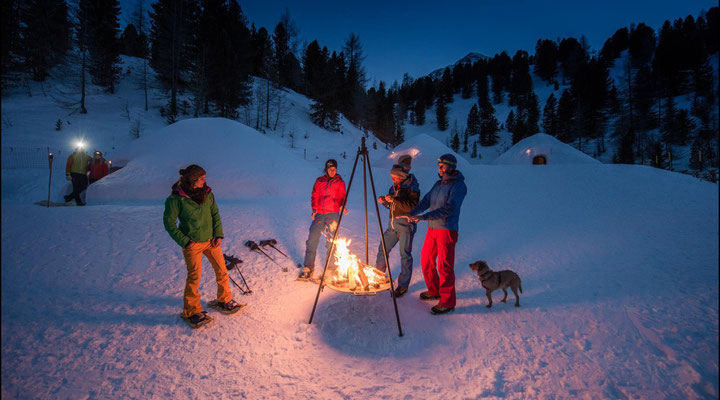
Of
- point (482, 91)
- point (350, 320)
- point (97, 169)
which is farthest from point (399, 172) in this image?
point (482, 91)

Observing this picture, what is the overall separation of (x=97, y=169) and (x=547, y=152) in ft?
75.5

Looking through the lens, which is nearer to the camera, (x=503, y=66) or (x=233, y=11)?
(x=233, y=11)

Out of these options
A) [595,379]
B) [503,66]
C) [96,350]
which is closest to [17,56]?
[96,350]

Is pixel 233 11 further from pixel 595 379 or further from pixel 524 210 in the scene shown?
pixel 595 379

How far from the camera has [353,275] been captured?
142 inches

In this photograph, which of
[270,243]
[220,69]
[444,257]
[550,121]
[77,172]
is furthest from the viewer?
[550,121]

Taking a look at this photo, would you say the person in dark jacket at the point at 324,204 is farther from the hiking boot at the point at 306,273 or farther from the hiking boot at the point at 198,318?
the hiking boot at the point at 198,318

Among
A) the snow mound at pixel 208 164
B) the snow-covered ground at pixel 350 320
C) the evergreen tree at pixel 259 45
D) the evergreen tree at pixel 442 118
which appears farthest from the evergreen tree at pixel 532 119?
the snow mound at pixel 208 164

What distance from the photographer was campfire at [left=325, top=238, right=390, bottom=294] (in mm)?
3396

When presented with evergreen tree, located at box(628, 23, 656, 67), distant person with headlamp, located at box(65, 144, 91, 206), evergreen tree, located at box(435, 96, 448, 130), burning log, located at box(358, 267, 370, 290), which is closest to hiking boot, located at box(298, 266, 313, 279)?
burning log, located at box(358, 267, 370, 290)

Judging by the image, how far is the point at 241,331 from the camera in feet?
10.5

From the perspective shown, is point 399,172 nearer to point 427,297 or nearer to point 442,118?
point 427,297

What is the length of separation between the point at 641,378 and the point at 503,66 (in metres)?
69.3

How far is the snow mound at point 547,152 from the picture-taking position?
18438 millimetres
